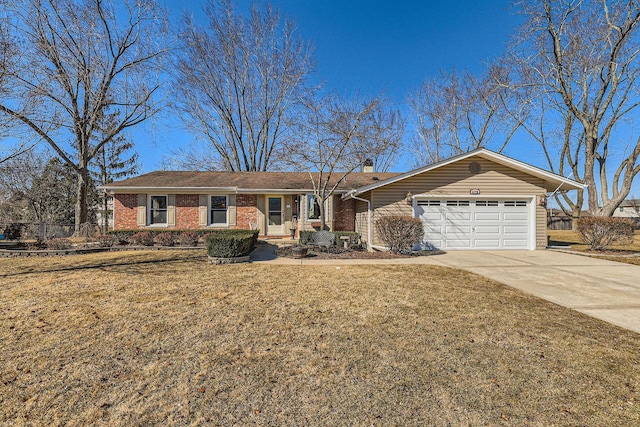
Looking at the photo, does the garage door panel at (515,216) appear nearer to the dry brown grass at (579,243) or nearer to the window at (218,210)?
the dry brown grass at (579,243)

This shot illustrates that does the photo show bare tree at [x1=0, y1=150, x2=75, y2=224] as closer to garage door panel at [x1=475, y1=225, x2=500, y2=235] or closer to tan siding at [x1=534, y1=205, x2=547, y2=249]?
garage door panel at [x1=475, y1=225, x2=500, y2=235]

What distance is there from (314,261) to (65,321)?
607 centimetres

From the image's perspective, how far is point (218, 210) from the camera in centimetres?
1461

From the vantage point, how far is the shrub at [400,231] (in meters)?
9.95

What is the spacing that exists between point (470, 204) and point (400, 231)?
3.86 meters

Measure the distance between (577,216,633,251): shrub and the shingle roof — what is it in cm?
953

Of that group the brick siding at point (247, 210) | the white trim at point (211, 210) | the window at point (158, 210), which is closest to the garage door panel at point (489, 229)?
the brick siding at point (247, 210)

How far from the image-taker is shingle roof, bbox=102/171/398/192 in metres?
14.1

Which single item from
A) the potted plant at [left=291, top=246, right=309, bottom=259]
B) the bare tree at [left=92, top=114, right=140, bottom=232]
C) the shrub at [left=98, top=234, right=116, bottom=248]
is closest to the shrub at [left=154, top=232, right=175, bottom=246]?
the shrub at [left=98, top=234, right=116, bottom=248]

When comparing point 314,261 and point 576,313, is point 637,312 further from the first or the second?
point 314,261

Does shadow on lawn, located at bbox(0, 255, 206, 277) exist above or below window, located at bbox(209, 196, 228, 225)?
below

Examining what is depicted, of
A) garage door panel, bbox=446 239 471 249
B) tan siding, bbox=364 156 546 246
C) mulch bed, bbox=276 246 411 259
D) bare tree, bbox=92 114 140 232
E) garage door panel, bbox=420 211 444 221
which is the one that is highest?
bare tree, bbox=92 114 140 232

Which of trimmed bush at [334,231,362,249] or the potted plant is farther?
trimmed bush at [334,231,362,249]

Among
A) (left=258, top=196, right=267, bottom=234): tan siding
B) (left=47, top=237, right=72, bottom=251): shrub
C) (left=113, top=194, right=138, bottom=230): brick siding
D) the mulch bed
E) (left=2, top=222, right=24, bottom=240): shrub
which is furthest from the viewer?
(left=258, top=196, right=267, bottom=234): tan siding
